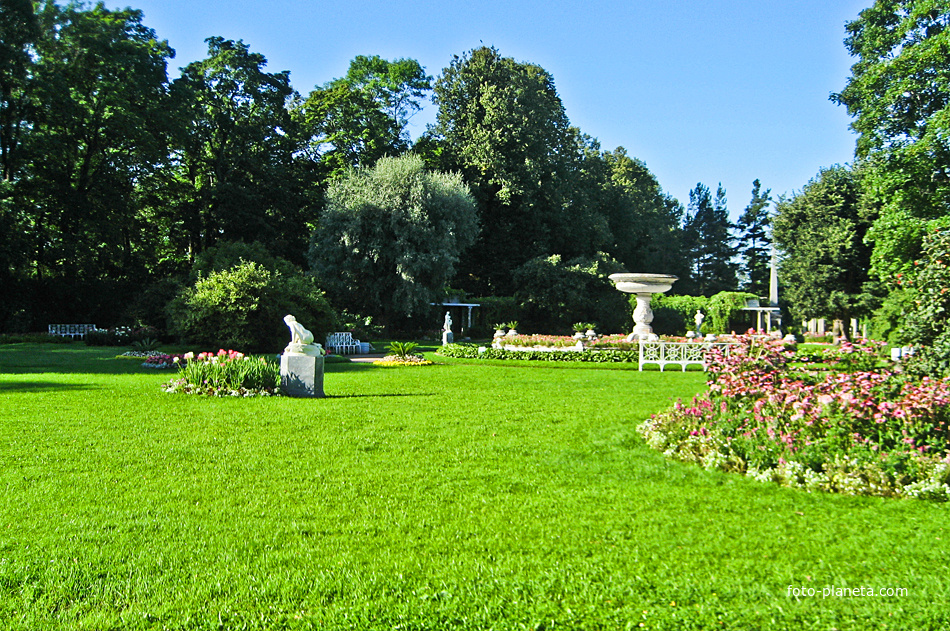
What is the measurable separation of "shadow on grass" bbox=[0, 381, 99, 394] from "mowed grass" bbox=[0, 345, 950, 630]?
3.51m

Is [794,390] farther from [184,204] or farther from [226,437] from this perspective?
[184,204]

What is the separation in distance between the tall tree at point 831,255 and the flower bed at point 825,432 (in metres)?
31.0

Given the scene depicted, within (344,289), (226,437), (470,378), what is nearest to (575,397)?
(470,378)

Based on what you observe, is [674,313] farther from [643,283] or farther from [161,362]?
[161,362]

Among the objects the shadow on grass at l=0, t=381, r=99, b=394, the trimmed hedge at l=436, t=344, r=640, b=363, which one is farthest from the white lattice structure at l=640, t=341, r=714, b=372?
the shadow on grass at l=0, t=381, r=99, b=394

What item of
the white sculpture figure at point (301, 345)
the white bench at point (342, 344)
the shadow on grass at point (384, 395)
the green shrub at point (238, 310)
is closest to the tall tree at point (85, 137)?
the green shrub at point (238, 310)

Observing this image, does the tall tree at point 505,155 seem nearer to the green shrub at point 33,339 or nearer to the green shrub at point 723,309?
the green shrub at point 723,309

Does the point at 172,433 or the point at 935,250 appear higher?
the point at 935,250

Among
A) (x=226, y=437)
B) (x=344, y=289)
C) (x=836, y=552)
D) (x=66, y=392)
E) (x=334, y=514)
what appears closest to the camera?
(x=836, y=552)

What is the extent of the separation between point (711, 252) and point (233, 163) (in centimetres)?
4428

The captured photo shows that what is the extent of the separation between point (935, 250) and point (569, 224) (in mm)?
32138

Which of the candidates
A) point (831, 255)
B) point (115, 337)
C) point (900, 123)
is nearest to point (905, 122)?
point (900, 123)

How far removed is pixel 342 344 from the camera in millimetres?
23094

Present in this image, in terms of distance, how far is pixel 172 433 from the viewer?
24.7 ft
